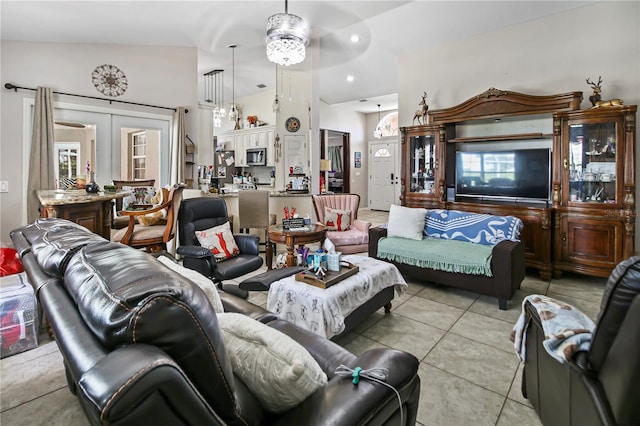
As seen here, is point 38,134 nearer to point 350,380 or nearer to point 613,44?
point 350,380

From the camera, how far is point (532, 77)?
14.7ft

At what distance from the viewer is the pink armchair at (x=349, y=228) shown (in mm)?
4320

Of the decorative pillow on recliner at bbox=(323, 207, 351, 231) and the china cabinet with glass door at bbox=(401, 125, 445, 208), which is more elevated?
the china cabinet with glass door at bbox=(401, 125, 445, 208)

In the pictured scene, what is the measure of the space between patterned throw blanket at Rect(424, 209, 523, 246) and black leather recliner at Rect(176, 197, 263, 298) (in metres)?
2.03

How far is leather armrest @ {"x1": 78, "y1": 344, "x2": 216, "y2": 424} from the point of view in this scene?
56cm

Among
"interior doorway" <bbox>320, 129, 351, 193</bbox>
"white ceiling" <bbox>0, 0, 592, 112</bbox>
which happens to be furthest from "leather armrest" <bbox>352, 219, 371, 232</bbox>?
"interior doorway" <bbox>320, 129, 351, 193</bbox>

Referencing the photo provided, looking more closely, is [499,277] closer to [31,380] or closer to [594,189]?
[594,189]

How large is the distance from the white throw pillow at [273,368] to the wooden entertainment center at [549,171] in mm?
3972

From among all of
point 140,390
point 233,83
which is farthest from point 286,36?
point 233,83

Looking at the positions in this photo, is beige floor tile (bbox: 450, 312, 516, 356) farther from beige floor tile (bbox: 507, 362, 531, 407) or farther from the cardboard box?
the cardboard box

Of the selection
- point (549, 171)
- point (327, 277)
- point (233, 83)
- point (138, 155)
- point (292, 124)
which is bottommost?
point (327, 277)

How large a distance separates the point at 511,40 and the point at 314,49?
2.94 m

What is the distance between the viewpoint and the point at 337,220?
4.79m

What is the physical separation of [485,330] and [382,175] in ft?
25.9
